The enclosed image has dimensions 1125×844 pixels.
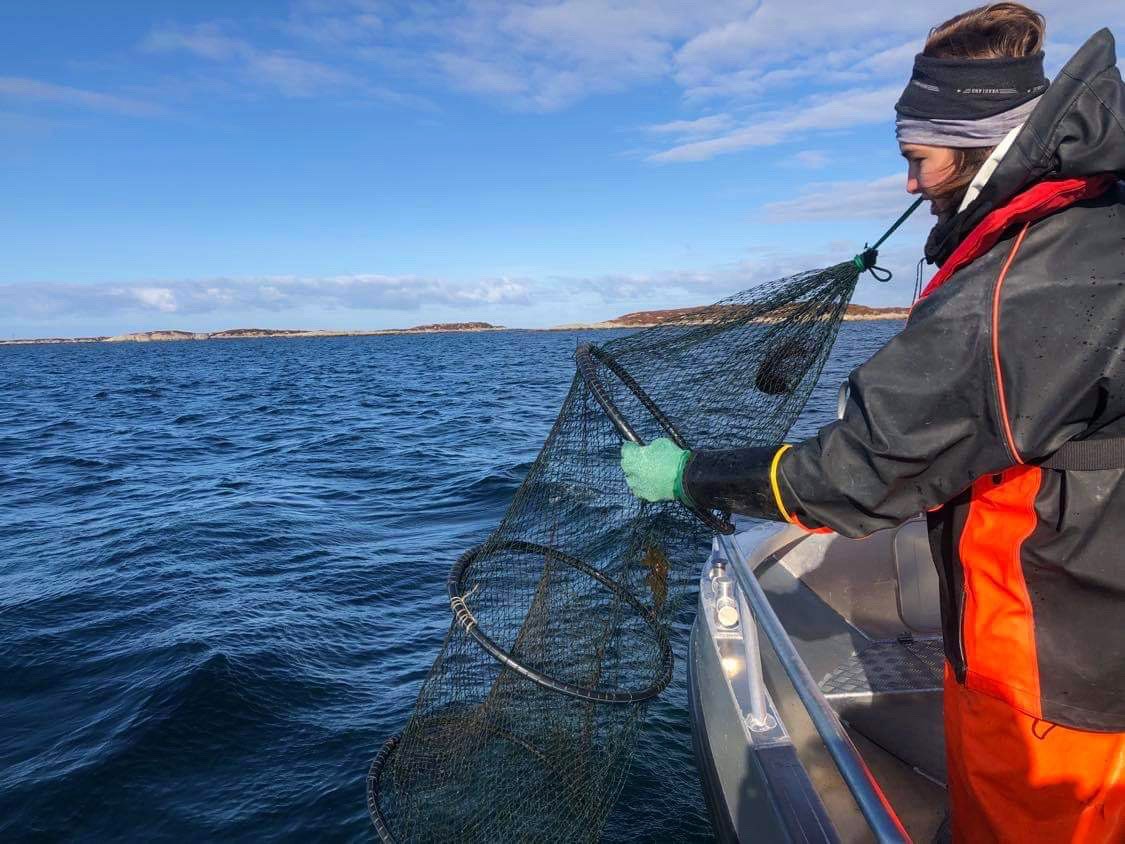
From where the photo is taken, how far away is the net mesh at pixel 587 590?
11.2 ft

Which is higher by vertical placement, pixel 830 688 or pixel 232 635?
pixel 830 688

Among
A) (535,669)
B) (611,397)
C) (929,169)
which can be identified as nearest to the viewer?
(929,169)

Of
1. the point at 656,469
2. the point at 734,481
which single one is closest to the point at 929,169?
the point at 734,481

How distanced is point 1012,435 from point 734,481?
0.66m

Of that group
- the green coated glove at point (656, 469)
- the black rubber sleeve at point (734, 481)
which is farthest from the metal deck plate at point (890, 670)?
the black rubber sleeve at point (734, 481)

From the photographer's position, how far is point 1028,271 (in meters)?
1.57

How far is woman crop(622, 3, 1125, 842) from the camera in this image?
61.3 inches

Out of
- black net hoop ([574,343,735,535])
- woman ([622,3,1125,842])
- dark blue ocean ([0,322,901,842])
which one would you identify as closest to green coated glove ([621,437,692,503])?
woman ([622,3,1125,842])

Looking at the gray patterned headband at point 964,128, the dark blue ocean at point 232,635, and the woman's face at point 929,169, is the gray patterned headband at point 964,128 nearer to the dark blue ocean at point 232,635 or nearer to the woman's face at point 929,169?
the woman's face at point 929,169

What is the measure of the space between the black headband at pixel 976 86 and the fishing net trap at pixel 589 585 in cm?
152

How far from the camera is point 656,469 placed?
2.41 m

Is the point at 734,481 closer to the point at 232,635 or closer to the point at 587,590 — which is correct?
the point at 587,590

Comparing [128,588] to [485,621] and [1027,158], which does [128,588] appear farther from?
[1027,158]

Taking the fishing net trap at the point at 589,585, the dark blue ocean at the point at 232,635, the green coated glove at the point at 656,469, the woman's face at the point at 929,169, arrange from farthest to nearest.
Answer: the dark blue ocean at the point at 232,635
the fishing net trap at the point at 589,585
the green coated glove at the point at 656,469
the woman's face at the point at 929,169
